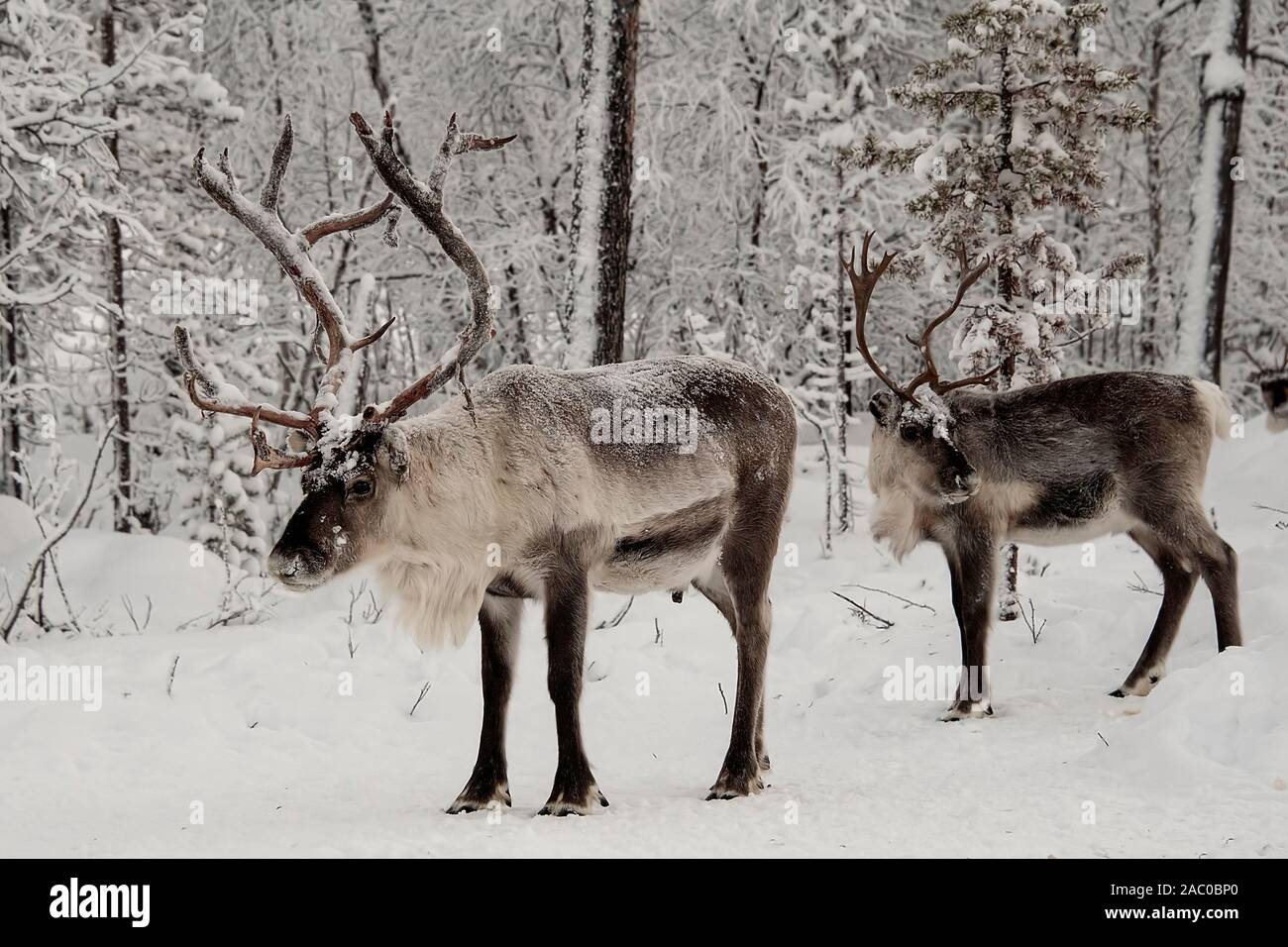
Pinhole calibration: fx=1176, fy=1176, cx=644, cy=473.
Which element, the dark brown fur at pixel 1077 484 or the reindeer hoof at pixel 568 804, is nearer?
the reindeer hoof at pixel 568 804

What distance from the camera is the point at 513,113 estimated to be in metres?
15.2

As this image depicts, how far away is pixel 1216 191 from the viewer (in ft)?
46.6

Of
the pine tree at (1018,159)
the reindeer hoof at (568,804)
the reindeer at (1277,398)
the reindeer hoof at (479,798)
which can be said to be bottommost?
the reindeer hoof at (479,798)

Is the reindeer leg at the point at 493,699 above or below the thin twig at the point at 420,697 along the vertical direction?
above

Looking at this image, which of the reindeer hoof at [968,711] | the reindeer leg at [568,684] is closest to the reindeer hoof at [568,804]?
the reindeer leg at [568,684]

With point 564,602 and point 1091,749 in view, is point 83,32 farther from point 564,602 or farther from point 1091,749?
point 1091,749

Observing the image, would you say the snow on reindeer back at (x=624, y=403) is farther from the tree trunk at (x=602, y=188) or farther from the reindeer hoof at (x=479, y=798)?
the tree trunk at (x=602, y=188)

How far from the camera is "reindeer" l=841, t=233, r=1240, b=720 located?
6.07 metres

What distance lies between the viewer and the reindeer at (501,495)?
4480mm

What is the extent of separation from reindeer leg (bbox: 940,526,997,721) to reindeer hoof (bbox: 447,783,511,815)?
2473 mm

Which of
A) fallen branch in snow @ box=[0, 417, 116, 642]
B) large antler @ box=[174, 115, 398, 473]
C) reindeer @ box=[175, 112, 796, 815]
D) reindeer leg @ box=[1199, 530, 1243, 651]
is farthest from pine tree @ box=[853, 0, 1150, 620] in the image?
fallen branch in snow @ box=[0, 417, 116, 642]

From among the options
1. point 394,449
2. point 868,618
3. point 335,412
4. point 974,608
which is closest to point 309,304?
point 335,412

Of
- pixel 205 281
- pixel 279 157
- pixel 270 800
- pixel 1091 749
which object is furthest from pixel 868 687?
pixel 205 281

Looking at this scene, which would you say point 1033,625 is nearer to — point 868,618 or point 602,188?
point 868,618
